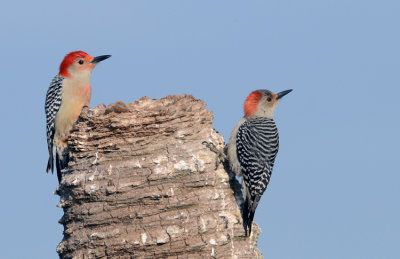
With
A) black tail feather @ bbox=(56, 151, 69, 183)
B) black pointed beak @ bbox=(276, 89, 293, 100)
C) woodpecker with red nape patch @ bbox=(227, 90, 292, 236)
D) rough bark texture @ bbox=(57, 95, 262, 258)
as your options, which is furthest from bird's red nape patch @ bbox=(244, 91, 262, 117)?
black tail feather @ bbox=(56, 151, 69, 183)

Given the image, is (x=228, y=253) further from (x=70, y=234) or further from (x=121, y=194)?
(x=70, y=234)

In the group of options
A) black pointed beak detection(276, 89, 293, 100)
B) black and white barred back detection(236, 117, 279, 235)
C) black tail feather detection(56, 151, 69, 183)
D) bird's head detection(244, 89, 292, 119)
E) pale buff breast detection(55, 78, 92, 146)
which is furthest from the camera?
black pointed beak detection(276, 89, 293, 100)

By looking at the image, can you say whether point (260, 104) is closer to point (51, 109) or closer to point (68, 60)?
point (68, 60)

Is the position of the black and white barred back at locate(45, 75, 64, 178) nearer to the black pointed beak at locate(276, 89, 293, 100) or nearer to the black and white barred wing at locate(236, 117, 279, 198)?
the black and white barred wing at locate(236, 117, 279, 198)

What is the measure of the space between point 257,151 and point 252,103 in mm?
1258

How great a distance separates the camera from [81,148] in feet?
31.7

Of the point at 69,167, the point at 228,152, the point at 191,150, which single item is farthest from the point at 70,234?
the point at 228,152

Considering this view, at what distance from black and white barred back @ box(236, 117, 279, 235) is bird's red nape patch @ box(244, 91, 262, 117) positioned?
232 mm

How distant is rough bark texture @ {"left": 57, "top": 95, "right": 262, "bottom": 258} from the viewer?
9148 millimetres

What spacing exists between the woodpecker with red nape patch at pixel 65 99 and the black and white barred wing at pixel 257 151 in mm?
3180

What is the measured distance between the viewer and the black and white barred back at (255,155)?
10.4 meters

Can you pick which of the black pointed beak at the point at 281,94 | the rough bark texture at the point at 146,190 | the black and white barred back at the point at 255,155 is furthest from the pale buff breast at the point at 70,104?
the black pointed beak at the point at 281,94

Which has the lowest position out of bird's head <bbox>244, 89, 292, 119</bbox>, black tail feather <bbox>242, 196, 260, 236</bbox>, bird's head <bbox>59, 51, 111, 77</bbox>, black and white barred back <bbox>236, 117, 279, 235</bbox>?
black tail feather <bbox>242, 196, 260, 236</bbox>

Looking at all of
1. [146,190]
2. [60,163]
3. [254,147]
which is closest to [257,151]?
[254,147]
